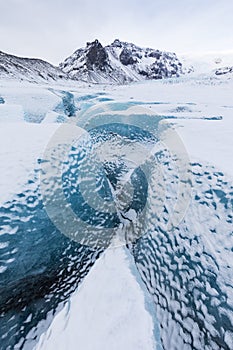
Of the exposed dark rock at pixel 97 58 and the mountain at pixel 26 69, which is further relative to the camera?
the exposed dark rock at pixel 97 58

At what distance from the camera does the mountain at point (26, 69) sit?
71.9 ft

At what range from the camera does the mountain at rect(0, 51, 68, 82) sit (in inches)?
863

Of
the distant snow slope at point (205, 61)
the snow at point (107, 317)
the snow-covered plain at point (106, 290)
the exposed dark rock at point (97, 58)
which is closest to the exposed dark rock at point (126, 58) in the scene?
the exposed dark rock at point (97, 58)

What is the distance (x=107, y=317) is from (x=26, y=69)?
29247 millimetres

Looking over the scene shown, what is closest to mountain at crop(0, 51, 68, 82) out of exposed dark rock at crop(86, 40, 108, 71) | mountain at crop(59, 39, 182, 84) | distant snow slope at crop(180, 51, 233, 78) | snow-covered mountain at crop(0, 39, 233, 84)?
snow-covered mountain at crop(0, 39, 233, 84)

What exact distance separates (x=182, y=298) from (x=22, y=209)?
1.01m

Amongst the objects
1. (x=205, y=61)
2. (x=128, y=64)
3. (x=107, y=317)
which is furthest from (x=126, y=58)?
(x=107, y=317)

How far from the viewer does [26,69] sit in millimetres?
25391

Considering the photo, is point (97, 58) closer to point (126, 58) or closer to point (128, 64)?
point (128, 64)

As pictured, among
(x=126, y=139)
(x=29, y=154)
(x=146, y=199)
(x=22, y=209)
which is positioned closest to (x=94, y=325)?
(x=22, y=209)

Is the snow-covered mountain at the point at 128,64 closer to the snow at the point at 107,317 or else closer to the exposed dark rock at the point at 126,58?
the exposed dark rock at the point at 126,58

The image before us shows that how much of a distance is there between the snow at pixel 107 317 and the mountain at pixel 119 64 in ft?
141

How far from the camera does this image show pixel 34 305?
1.29 meters

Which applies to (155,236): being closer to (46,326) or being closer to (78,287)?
(78,287)
